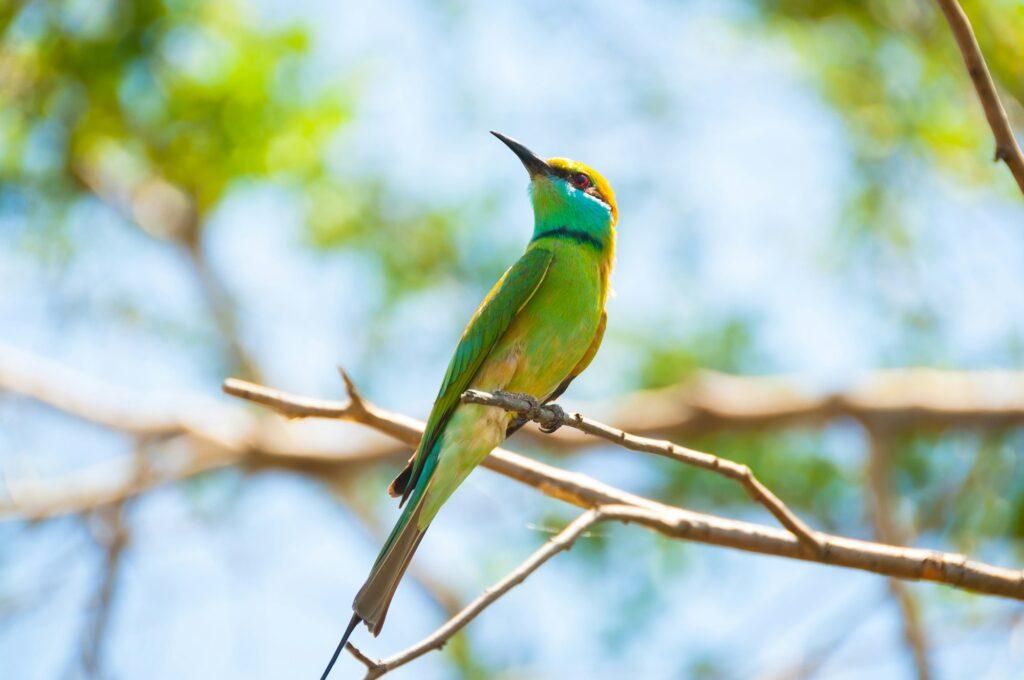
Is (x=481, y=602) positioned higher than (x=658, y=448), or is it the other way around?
(x=658, y=448)

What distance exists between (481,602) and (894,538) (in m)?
2.69

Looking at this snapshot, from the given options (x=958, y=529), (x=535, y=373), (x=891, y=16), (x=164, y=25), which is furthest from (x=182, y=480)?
(x=891, y=16)

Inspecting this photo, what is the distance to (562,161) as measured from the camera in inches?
165

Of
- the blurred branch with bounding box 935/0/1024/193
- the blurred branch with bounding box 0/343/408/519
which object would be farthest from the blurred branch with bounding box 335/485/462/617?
the blurred branch with bounding box 935/0/1024/193

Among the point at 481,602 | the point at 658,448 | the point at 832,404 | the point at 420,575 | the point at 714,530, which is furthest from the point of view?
the point at 420,575

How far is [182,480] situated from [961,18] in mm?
4911

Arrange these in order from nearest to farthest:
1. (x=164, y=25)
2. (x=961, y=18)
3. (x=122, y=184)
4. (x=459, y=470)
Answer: (x=961, y=18) < (x=459, y=470) < (x=164, y=25) < (x=122, y=184)

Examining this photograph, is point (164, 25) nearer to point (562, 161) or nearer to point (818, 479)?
point (562, 161)

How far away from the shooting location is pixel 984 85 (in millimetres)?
2236

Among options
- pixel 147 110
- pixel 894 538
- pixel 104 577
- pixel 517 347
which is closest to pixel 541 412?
pixel 517 347

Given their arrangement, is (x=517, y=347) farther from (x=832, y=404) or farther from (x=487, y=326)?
(x=832, y=404)

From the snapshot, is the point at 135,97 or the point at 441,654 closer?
the point at 135,97

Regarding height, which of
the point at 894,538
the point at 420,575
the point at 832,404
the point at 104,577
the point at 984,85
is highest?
the point at 984,85

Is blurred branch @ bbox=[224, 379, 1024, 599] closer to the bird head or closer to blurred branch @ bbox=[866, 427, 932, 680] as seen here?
the bird head
